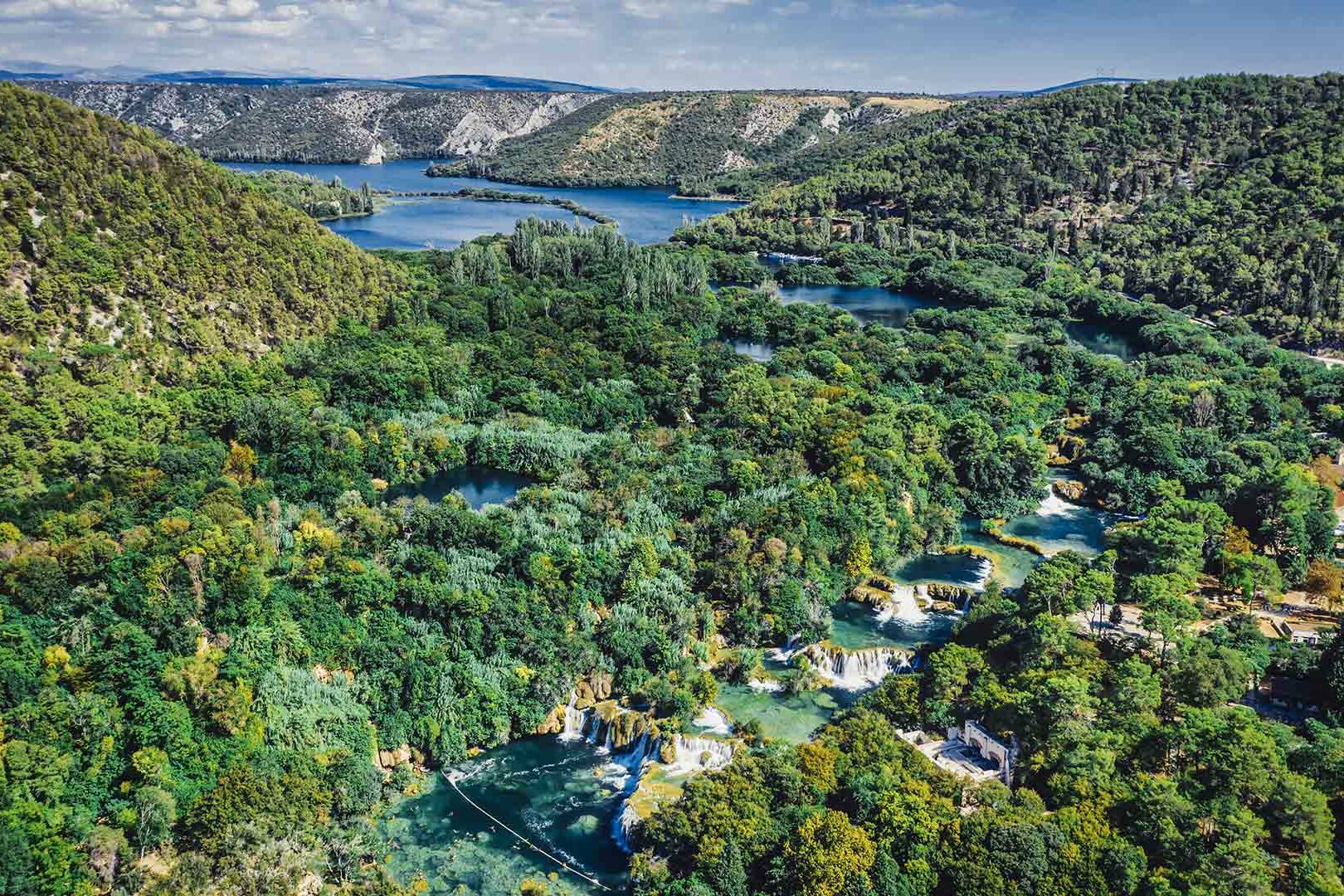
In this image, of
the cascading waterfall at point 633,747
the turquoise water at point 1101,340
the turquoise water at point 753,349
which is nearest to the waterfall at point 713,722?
the cascading waterfall at point 633,747

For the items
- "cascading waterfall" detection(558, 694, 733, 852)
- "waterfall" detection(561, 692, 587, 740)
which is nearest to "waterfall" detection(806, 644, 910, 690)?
"cascading waterfall" detection(558, 694, 733, 852)

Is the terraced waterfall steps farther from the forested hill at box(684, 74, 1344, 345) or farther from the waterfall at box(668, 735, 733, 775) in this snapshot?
the forested hill at box(684, 74, 1344, 345)

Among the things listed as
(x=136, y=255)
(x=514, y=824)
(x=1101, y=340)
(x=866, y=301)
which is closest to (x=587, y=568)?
(x=514, y=824)

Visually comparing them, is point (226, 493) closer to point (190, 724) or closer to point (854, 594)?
point (190, 724)

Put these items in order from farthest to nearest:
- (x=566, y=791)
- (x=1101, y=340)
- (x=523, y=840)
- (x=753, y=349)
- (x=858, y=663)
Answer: (x=1101, y=340) < (x=753, y=349) < (x=858, y=663) < (x=566, y=791) < (x=523, y=840)

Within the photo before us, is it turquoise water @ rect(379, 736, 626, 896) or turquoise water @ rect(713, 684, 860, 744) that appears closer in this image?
turquoise water @ rect(379, 736, 626, 896)

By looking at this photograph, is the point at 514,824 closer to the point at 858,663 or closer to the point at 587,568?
the point at 587,568
